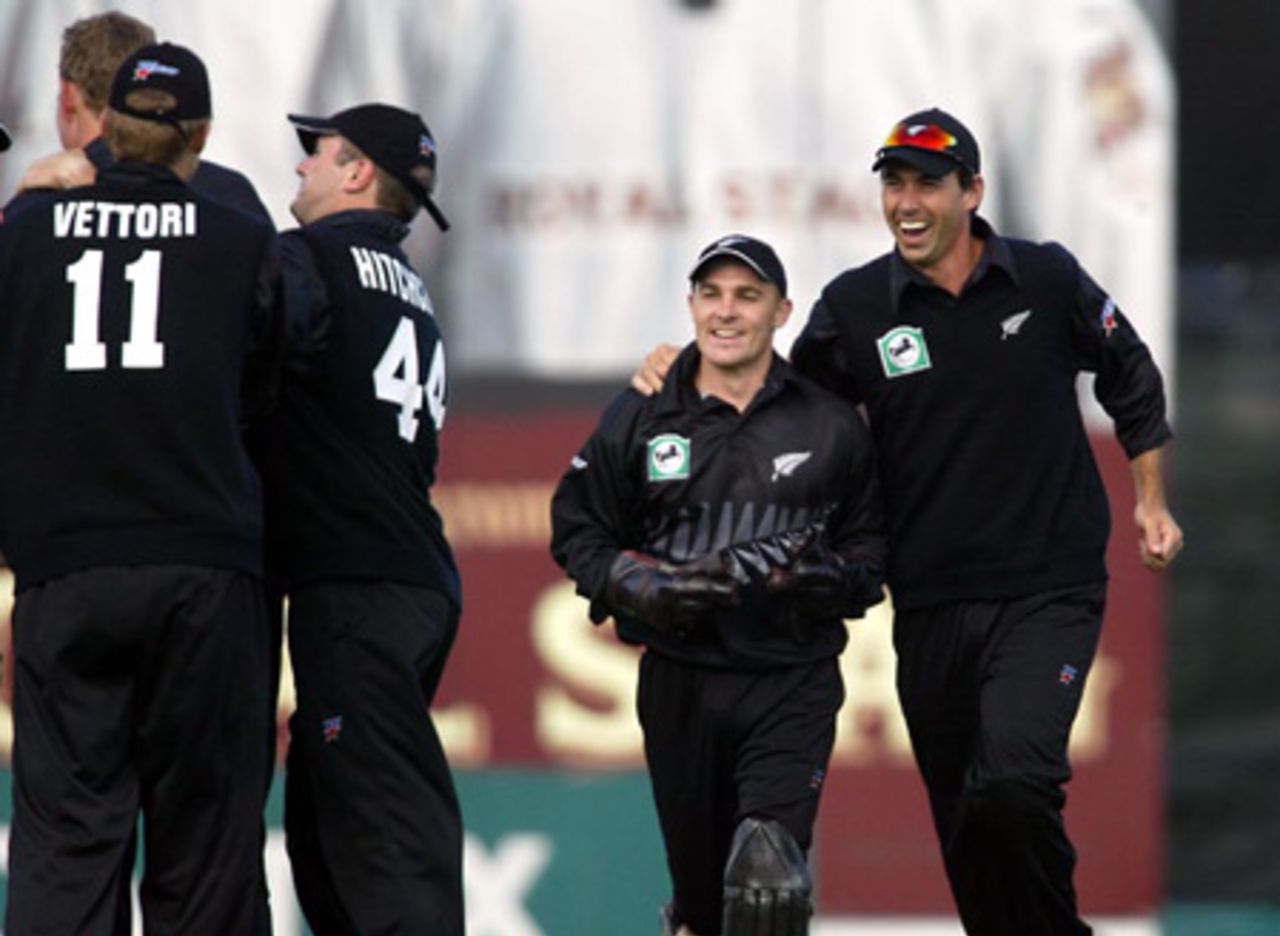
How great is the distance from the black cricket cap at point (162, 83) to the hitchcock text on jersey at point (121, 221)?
0.68 ft

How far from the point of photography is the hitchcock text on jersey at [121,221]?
748cm

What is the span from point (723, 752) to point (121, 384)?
177 centimetres

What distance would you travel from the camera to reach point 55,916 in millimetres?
7422

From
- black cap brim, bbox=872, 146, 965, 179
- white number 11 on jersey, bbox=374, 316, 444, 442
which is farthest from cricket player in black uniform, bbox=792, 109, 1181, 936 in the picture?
white number 11 on jersey, bbox=374, 316, 444, 442

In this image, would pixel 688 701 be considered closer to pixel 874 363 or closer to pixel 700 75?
pixel 874 363

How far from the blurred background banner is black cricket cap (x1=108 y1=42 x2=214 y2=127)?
3.73 meters

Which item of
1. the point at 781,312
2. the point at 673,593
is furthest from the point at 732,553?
the point at 781,312

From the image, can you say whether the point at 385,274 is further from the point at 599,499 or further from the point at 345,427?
the point at 599,499

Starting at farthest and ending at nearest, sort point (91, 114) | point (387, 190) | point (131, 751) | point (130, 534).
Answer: point (387, 190) → point (91, 114) → point (131, 751) → point (130, 534)

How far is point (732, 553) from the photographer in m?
7.94

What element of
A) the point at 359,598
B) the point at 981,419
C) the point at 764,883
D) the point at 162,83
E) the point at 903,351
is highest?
the point at 162,83

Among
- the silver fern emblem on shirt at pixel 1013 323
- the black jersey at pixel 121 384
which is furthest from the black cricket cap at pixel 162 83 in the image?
the silver fern emblem on shirt at pixel 1013 323

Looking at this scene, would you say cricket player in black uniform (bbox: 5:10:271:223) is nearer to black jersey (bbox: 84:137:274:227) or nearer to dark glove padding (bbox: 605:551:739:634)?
black jersey (bbox: 84:137:274:227)

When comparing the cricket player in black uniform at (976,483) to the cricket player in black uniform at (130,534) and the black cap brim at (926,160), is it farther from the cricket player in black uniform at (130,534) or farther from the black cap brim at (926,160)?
the cricket player in black uniform at (130,534)
